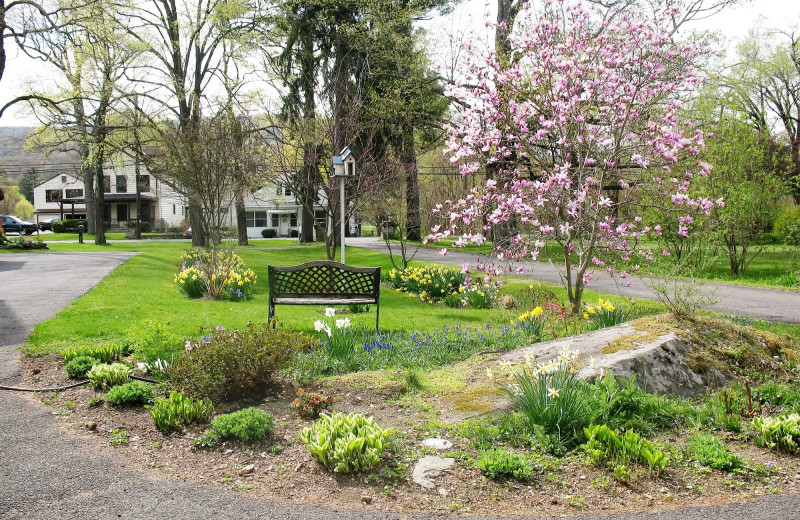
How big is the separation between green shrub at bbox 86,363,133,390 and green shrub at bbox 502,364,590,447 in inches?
140

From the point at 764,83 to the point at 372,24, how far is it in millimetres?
22884

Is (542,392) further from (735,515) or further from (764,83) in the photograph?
(764,83)

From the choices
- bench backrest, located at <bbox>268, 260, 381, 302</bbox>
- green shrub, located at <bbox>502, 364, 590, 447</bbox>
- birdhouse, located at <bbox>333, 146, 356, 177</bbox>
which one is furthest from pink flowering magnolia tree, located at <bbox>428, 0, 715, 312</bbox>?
green shrub, located at <bbox>502, 364, 590, 447</bbox>

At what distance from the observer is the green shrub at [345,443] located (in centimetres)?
355

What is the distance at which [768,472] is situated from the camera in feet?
11.6

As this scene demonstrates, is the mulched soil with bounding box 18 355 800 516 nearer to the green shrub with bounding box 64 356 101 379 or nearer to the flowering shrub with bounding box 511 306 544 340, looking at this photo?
the green shrub with bounding box 64 356 101 379

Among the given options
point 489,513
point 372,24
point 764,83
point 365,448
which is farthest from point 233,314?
point 764,83

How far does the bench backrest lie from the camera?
27.4ft

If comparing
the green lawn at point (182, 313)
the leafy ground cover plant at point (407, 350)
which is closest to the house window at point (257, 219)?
the green lawn at point (182, 313)

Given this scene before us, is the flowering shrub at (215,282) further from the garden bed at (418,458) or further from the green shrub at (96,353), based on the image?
the garden bed at (418,458)

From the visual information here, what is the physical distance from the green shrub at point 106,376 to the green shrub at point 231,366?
53 centimetres

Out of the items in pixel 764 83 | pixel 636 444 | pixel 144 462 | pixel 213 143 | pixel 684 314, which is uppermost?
pixel 764 83

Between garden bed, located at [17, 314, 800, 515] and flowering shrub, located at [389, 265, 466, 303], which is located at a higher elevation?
flowering shrub, located at [389, 265, 466, 303]

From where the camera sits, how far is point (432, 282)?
42.9 feet
